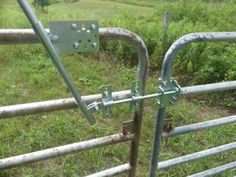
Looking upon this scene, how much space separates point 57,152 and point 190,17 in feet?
20.0

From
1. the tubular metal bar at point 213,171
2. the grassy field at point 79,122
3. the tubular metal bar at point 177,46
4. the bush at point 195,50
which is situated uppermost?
the tubular metal bar at point 177,46

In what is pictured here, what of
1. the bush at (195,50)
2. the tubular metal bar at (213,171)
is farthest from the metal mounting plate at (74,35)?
the bush at (195,50)

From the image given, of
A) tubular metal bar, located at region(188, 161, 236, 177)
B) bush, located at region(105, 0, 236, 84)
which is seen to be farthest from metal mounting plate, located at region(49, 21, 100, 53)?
bush, located at region(105, 0, 236, 84)

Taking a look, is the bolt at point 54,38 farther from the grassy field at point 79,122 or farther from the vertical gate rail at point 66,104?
the grassy field at point 79,122

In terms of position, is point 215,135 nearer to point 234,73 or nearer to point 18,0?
point 234,73

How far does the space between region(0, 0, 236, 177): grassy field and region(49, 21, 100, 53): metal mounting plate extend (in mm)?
922

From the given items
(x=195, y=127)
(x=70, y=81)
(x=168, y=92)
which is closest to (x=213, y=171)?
(x=195, y=127)

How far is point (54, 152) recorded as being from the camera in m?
1.60

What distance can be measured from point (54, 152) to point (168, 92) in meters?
0.58

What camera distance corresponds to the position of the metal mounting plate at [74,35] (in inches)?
50.0

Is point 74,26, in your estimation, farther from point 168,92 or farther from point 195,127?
point 195,127

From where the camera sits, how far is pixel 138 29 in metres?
5.80

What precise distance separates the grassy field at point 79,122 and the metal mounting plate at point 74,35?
922mm

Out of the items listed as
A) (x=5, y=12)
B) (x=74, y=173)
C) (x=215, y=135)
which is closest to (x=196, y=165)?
(x=215, y=135)
